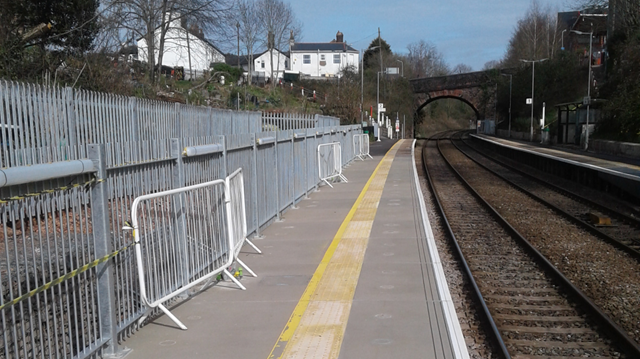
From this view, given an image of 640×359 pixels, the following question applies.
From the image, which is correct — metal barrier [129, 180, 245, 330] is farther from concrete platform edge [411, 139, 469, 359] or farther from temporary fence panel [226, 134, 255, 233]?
concrete platform edge [411, 139, 469, 359]

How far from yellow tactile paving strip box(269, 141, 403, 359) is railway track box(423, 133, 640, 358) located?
1486 millimetres

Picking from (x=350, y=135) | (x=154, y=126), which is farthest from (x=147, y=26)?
(x=154, y=126)

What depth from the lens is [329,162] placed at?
17438 millimetres

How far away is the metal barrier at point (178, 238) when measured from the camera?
16.8 feet

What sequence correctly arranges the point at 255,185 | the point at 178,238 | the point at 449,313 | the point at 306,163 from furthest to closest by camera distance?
1. the point at 306,163
2. the point at 255,185
3. the point at 178,238
4. the point at 449,313

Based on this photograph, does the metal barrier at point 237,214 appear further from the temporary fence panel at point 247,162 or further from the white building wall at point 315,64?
the white building wall at point 315,64

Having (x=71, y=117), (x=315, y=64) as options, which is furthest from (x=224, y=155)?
(x=315, y=64)

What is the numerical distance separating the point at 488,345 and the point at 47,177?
4.10 metres

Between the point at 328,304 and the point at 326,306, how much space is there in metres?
0.07

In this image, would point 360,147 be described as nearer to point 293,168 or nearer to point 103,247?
point 293,168

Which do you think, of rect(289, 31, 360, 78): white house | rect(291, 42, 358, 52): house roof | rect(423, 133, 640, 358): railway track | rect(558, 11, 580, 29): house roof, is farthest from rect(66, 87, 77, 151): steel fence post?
rect(558, 11, 580, 29): house roof

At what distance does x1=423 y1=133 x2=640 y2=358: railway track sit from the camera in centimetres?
550

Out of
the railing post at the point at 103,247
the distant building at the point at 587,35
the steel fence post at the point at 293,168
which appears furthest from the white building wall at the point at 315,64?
the railing post at the point at 103,247

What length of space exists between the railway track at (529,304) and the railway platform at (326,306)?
69 cm
